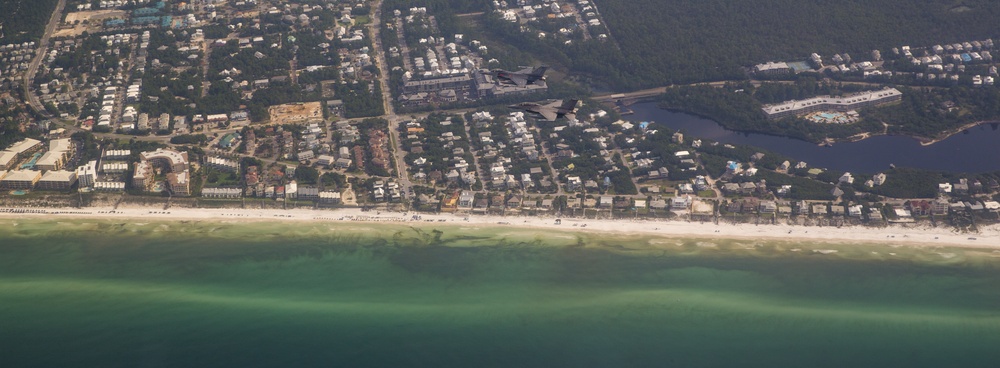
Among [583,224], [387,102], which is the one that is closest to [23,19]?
[387,102]

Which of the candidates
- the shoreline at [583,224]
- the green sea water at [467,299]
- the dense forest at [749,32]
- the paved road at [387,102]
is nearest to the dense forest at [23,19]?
the shoreline at [583,224]

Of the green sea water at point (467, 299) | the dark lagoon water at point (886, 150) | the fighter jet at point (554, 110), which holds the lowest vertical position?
the green sea water at point (467, 299)

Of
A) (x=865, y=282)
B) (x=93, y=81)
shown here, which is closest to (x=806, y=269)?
(x=865, y=282)

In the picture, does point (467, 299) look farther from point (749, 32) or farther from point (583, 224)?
point (749, 32)

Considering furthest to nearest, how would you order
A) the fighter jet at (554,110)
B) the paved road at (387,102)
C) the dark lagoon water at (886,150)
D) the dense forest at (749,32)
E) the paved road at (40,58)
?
the dense forest at (749,32) → the paved road at (40,58) → the paved road at (387,102) → the dark lagoon water at (886,150) → the fighter jet at (554,110)

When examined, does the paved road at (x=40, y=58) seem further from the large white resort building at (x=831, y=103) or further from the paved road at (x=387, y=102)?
the large white resort building at (x=831, y=103)

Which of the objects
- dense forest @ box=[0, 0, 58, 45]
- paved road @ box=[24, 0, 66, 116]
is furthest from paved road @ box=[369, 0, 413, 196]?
dense forest @ box=[0, 0, 58, 45]

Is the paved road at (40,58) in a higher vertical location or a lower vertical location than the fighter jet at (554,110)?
higher

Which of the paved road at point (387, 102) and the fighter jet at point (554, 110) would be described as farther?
the paved road at point (387, 102)

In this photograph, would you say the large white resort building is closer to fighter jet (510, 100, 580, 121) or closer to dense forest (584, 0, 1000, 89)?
dense forest (584, 0, 1000, 89)
